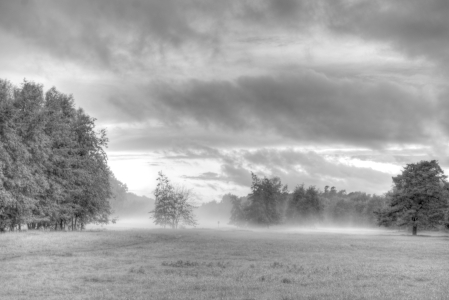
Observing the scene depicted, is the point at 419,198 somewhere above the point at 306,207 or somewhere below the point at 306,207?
above

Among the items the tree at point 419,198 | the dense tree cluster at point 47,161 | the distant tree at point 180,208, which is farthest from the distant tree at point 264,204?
the dense tree cluster at point 47,161

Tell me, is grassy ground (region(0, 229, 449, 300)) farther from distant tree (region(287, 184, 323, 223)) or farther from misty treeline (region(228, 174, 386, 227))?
distant tree (region(287, 184, 323, 223))

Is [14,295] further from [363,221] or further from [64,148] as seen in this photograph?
[363,221]

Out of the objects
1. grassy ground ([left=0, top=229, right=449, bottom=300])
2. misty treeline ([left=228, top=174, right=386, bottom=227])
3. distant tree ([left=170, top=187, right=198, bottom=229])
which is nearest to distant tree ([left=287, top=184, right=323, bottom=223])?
misty treeline ([left=228, top=174, right=386, bottom=227])

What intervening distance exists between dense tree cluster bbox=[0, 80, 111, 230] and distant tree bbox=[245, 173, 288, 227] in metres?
68.0

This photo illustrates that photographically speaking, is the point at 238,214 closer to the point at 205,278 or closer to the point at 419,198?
the point at 419,198

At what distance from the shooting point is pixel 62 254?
1289 inches

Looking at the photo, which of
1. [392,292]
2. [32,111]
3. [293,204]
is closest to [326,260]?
[392,292]

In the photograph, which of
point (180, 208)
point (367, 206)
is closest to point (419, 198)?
point (180, 208)

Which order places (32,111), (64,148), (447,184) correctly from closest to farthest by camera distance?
1. (32,111)
2. (64,148)
3. (447,184)

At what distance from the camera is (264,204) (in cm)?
13488

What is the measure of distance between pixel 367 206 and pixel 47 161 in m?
148

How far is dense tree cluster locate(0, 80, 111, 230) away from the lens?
49438mm

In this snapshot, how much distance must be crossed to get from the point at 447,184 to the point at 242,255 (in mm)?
71812
